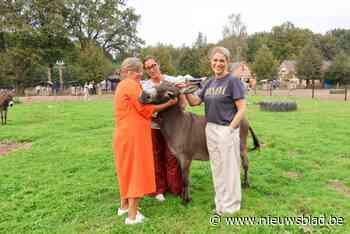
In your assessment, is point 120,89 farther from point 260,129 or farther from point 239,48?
point 239,48

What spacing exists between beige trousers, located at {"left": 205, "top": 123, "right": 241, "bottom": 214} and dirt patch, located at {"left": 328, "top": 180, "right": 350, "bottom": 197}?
6.51 ft

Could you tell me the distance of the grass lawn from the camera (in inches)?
161

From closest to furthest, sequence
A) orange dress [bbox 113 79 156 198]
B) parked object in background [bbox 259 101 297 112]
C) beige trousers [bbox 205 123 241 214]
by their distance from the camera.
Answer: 1. orange dress [bbox 113 79 156 198]
2. beige trousers [bbox 205 123 241 214]
3. parked object in background [bbox 259 101 297 112]

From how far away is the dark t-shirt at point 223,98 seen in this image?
151 inches

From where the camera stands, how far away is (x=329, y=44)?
8000 cm

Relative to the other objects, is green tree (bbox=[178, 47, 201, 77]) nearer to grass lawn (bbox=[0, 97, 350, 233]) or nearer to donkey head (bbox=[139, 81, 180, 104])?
grass lawn (bbox=[0, 97, 350, 233])

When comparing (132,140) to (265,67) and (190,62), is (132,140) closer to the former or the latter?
(265,67)

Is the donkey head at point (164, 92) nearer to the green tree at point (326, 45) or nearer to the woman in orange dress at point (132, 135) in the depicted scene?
the woman in orange dress at point (132, 135)

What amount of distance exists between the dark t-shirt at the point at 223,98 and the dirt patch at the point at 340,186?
2530 mm

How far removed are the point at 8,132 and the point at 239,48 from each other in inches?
2364

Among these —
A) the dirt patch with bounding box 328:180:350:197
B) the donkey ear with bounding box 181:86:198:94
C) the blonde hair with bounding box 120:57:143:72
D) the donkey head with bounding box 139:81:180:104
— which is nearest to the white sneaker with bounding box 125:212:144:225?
the donkey head with bounding box 139:81:180:104

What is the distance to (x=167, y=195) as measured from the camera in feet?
16.3

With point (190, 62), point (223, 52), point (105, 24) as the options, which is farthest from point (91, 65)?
point (223, 52)

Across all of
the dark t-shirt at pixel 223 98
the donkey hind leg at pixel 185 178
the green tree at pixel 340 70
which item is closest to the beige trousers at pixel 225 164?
the dark t-shirt at pixel 223 98
